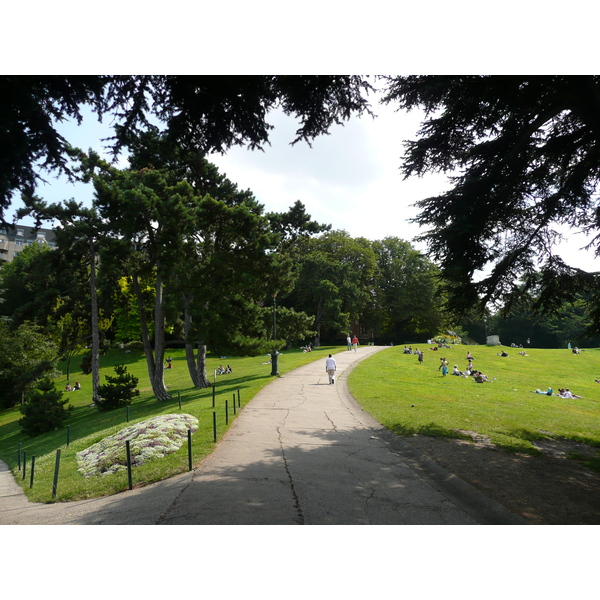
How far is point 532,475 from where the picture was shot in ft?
21.5

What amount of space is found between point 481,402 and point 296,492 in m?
12.6

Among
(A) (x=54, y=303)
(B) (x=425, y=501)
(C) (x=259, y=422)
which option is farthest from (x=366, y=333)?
(B) (x=425, y=501)

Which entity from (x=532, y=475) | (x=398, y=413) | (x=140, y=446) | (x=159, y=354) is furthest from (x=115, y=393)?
(x=532, y=475)

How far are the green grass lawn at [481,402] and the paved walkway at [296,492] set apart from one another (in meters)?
2.71

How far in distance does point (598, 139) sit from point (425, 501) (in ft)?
21.4

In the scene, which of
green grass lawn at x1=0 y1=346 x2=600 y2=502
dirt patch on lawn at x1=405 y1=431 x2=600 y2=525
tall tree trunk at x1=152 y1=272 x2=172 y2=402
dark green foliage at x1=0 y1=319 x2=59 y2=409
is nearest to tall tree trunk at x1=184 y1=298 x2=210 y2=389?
tall tree trunk at x1=152 y1=272 x2=172 y2=402

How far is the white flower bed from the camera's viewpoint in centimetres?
794

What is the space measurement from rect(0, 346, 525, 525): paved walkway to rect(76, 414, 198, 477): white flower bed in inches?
50.6

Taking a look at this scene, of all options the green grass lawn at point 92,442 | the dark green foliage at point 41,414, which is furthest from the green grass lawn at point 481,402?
the dark green foliage at point 41,414

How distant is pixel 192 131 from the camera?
6.08 m

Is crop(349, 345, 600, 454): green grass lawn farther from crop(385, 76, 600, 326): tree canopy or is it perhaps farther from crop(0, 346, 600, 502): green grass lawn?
crop(385, 76, 600, 326): tree canopy

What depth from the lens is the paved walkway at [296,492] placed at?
4703 mm

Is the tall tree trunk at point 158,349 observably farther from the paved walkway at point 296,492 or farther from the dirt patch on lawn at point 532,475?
the dirt patch on lawn at point 532,475

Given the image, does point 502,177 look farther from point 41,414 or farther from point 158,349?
point 41,414
